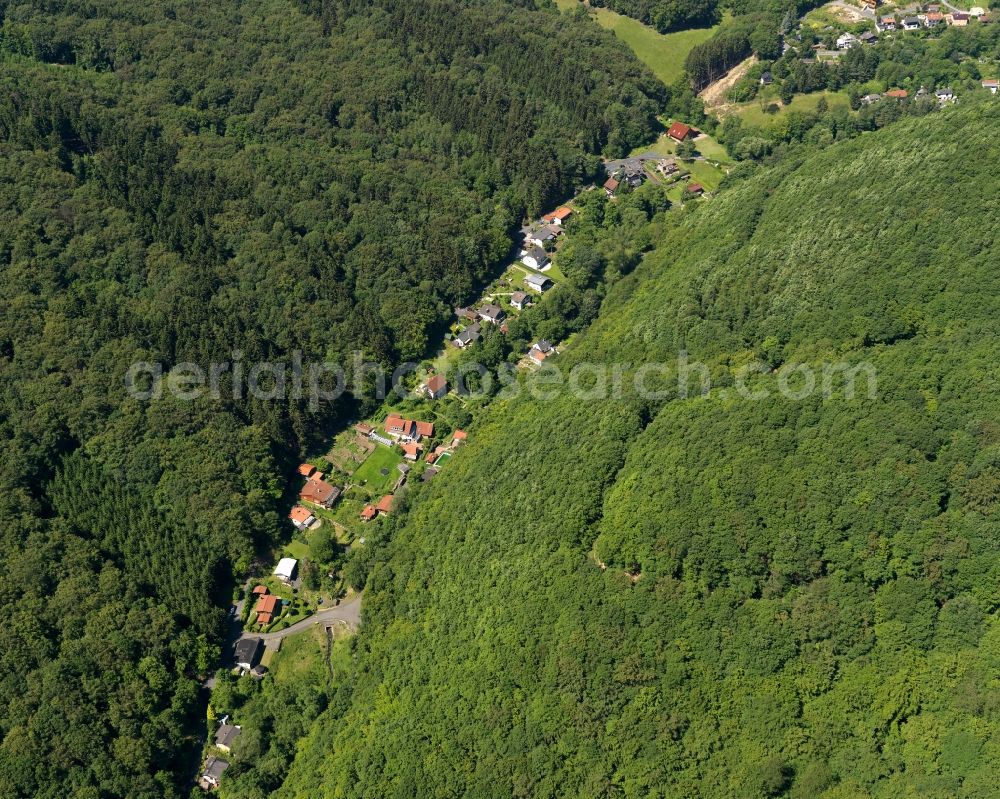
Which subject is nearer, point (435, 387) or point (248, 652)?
point (248, 652)

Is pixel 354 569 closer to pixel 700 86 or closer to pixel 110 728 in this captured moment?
pixel 110 728

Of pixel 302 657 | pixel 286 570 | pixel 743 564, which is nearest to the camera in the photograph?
pixel 743 564

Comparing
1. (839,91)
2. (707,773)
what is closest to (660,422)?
(707,773)

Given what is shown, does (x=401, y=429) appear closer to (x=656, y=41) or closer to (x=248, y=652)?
(x=248, y=652)

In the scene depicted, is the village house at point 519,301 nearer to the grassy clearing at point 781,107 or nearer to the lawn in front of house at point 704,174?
the lawn in front of house at point 704,174

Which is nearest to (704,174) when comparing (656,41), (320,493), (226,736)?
(656,41)

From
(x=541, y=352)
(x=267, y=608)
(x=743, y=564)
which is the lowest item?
(x=743, y=564)

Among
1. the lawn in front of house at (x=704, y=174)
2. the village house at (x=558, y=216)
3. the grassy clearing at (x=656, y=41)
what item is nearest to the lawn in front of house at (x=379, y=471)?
the village house at (x=558, y=216)
